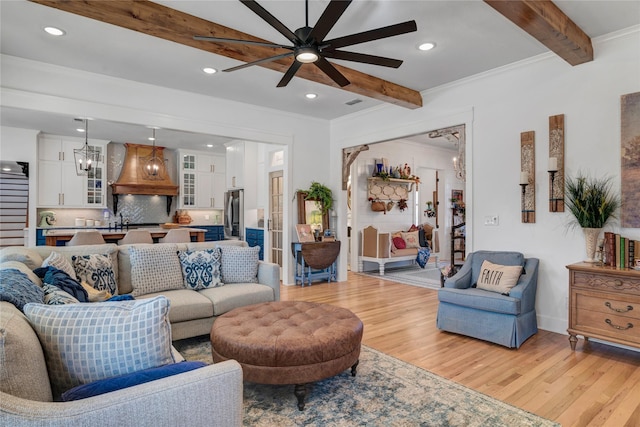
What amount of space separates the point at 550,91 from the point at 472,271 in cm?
202

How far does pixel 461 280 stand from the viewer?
12.1 feet

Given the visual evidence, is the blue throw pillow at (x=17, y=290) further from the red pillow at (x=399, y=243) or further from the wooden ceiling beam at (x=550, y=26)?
the red pillow at (x=399, y=243)

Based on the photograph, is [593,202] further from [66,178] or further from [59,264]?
[66,178]

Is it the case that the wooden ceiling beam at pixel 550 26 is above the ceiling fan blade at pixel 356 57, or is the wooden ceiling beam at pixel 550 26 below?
above

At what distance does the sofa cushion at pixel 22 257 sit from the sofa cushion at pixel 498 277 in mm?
3815

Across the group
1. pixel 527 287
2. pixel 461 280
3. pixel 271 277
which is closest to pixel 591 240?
pixel 527 287

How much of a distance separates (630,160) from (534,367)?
202 cm

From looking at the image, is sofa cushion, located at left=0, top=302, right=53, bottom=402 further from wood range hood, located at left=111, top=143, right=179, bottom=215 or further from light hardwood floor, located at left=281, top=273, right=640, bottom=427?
wood range hood, located at left=111, top=143, right=179, bottom=215

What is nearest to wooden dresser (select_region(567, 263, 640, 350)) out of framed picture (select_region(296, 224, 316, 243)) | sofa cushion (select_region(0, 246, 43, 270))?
framed picture (select_region(296, 224, 316, 243))

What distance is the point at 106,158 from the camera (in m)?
7.94

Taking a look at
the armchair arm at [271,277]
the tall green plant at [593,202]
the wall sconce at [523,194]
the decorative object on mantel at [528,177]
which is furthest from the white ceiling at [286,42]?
the armchair arm at [271,277]

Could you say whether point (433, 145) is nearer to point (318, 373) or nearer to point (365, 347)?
point (365, 347)

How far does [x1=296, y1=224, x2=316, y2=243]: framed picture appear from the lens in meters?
5.90

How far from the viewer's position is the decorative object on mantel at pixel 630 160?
123 inches
